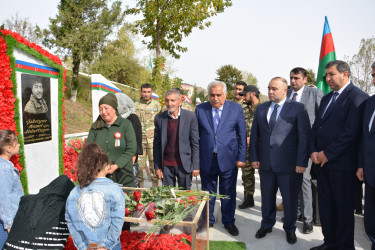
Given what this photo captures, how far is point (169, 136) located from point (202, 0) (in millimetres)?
12753

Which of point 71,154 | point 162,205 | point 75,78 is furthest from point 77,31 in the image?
point 162,205

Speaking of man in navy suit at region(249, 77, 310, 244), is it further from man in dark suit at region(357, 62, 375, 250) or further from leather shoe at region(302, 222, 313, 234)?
man in dark suit at region(357, 62, 375, 250)

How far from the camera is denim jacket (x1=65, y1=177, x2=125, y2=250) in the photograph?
2018mm

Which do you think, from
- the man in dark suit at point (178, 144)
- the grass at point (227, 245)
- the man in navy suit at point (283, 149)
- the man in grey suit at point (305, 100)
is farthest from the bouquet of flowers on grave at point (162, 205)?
the man in grey suit at point (305, 100)

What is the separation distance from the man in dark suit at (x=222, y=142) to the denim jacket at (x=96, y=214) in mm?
2066

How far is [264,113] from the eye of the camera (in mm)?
3836

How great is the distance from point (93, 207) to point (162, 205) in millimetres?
646

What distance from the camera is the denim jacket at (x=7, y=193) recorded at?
256cm

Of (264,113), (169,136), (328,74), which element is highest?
(328,74)

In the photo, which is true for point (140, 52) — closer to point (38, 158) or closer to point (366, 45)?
point (366, 45)

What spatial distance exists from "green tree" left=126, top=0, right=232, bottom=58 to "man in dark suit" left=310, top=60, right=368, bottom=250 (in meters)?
12.1

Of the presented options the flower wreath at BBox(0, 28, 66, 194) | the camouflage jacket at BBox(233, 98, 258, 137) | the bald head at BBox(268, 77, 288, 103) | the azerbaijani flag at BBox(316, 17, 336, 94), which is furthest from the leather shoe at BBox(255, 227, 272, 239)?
the flower wreath at BBox(0, 28, 66, 194)

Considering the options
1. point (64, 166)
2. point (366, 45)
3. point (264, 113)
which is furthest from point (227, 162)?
point (366, 45)

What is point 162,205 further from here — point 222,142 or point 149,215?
point 222,142
